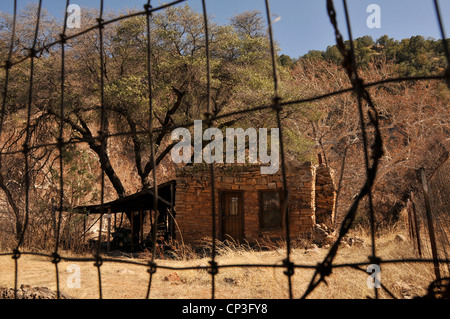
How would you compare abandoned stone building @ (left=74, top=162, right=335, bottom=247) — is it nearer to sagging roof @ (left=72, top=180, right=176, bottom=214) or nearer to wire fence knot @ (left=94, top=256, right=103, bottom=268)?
sagging roof @ (left=72, top=180, right=176, bottom=214)

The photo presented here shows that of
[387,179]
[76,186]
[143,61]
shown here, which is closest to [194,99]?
[143,61]

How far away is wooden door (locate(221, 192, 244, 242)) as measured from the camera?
9805 mm

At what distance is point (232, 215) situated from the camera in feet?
32.3

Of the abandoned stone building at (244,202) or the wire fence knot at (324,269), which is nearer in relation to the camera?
the wire fence knot at (324,269)

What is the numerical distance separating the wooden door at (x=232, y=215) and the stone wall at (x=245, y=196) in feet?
0.59

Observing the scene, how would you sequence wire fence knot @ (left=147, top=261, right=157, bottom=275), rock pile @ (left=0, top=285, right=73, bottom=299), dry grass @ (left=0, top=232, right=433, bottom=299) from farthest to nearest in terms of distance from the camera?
dry grass @ (left=0, top=232, right=433, bottom=299), rock pile @ (left=0, top=285, right=73, bottom=299), wire fence knot @ (left=147, top=261, right=157, bottom=275)

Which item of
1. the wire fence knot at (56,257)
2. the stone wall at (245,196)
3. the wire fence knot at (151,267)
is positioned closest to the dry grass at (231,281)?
the wire fence knot at (56,257)

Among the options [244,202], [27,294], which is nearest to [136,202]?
[244,202]

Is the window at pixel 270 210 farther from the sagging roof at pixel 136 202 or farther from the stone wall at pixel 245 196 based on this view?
the sagging roof at pixel 136 202

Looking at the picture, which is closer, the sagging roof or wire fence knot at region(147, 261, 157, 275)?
wire fence knot at region(147, 261, 157, 275)

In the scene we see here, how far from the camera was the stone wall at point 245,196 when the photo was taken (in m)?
9.39

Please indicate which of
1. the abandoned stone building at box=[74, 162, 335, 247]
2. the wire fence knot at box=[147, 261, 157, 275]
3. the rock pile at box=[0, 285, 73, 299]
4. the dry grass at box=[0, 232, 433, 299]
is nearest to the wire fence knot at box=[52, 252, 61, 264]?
the wire fence knot at box=[147, 261, 157, 275]

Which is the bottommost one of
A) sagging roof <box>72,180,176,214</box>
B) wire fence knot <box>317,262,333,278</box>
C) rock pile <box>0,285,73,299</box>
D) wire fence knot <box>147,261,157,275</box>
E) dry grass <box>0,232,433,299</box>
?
dry grass <box>0,232,433,299</box>

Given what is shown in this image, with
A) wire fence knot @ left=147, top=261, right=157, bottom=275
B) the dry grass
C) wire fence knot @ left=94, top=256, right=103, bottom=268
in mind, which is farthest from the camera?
→ the dry grass
